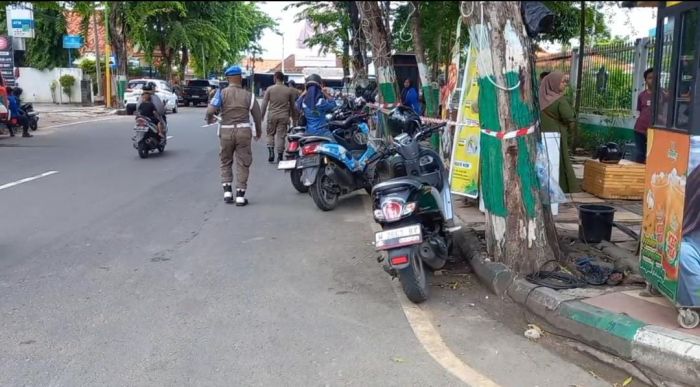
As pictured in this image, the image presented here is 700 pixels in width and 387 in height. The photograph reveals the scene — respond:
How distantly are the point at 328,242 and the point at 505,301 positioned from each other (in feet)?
8.29

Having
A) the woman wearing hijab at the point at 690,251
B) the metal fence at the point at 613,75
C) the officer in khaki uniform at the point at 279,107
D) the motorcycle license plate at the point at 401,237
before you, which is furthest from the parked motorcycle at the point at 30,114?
the woman wearing hijab at the point at 690,251

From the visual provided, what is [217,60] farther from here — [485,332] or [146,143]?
[485,332]

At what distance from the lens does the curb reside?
12.4ft

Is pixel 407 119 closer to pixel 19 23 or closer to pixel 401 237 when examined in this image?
pixel 401 237

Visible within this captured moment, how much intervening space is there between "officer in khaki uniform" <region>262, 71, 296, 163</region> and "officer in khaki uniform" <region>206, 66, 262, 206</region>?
3.59 meters

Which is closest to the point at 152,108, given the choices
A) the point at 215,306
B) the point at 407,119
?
the point at 407,119

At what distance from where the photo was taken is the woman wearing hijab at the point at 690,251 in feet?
13.1

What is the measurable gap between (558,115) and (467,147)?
138cm

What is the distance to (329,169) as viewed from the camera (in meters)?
8.76

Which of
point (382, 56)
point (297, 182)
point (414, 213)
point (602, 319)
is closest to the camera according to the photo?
point (602, 319)

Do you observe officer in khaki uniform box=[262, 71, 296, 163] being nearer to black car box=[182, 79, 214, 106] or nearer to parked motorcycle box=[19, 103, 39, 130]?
parked motorcycle box=[19, 103, 39, 130]

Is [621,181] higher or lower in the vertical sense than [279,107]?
lower

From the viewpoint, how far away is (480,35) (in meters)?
5.07

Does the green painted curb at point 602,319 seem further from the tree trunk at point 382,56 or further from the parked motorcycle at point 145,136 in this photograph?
the parked motorcycle at point 145,136
